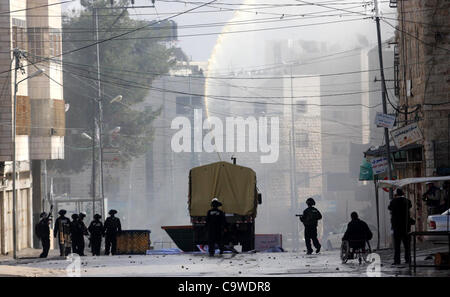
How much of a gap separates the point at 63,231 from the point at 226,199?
561cm

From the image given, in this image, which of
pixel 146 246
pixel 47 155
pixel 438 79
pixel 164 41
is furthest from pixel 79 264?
pixel 164 41

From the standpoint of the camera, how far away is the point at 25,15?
50.3m

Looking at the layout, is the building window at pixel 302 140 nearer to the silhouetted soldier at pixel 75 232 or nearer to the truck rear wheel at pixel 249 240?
the truck rear wheel at pixel 249 240

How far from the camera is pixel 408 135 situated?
31.5m

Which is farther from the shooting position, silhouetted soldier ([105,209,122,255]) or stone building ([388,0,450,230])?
stone building ([388,0,450,230])

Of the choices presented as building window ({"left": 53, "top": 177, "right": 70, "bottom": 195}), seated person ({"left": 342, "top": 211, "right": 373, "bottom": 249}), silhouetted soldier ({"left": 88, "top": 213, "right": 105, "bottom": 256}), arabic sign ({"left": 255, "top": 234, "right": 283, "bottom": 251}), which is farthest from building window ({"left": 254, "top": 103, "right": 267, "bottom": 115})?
seated person ({"left": 342, "top": 211, "right": 373, "bottom": 249})

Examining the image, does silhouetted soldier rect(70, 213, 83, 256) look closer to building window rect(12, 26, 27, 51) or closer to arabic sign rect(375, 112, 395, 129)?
arabic sign rect(375, 112, 395, 129)

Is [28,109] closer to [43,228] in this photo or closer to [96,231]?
[43,228]

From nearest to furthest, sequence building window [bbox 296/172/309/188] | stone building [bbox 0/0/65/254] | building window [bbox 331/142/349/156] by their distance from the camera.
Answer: stone building [bbox 0/0/65/254]
building window [bbox 296/172/309/188]
building window [bbox 331/142/349/156]

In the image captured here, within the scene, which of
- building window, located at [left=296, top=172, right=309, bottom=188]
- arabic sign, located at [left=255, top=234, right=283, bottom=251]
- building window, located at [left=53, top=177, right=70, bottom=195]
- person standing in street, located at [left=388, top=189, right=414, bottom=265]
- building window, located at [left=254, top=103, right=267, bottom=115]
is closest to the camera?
person standing in street, located at [left=388, top=189, right=414, bottom=265]

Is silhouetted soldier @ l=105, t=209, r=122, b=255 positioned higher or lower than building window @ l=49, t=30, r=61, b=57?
lower

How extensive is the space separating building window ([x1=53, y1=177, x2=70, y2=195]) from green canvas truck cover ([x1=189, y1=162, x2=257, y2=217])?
62.0 m

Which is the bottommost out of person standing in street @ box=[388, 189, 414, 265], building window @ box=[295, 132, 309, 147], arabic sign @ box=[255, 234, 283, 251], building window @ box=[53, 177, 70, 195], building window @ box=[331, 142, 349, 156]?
arabic sign @ box=[255, 234, 283, 251]

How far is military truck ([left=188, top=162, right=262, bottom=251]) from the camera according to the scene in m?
33.1
